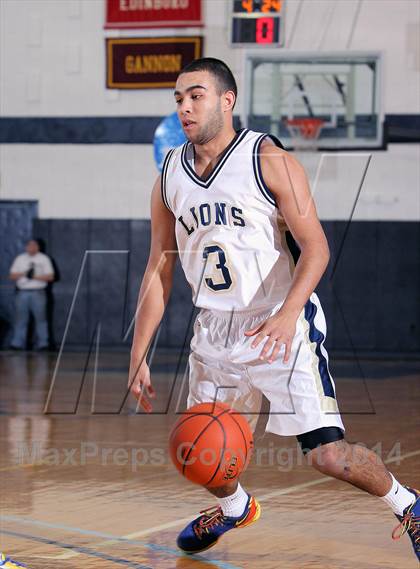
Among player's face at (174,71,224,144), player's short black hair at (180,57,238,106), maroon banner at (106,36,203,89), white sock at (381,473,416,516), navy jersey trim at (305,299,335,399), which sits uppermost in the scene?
maroon banner at (106,36,203,89)

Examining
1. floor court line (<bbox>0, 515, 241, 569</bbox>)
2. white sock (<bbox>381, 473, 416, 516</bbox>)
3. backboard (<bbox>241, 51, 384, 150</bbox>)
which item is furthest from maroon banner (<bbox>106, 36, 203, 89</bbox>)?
white sock (<bbox>381, 473, 416, 516</bbox>)

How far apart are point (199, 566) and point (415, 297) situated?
12590mm

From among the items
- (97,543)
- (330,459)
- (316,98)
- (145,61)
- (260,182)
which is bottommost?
(97,543)

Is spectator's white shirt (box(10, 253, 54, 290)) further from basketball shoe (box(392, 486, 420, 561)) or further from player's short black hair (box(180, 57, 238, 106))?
basketball shoe (box(392, 486, 420, 561))

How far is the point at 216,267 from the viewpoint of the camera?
14.7 feet

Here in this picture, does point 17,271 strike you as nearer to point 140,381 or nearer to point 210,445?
point 140,381

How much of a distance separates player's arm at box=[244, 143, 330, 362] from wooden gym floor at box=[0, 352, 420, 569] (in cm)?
106

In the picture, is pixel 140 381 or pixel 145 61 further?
pixel 145 61

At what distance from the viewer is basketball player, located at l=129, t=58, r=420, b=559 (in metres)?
4.25

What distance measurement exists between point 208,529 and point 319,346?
0.97 m

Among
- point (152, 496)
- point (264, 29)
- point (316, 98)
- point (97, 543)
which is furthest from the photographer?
point (316, 98)

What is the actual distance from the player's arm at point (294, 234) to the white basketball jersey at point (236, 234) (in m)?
0.06

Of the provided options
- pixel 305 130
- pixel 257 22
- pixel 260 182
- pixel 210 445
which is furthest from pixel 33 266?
pixel 210 445

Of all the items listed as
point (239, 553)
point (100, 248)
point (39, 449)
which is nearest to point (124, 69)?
point (100, 248)
